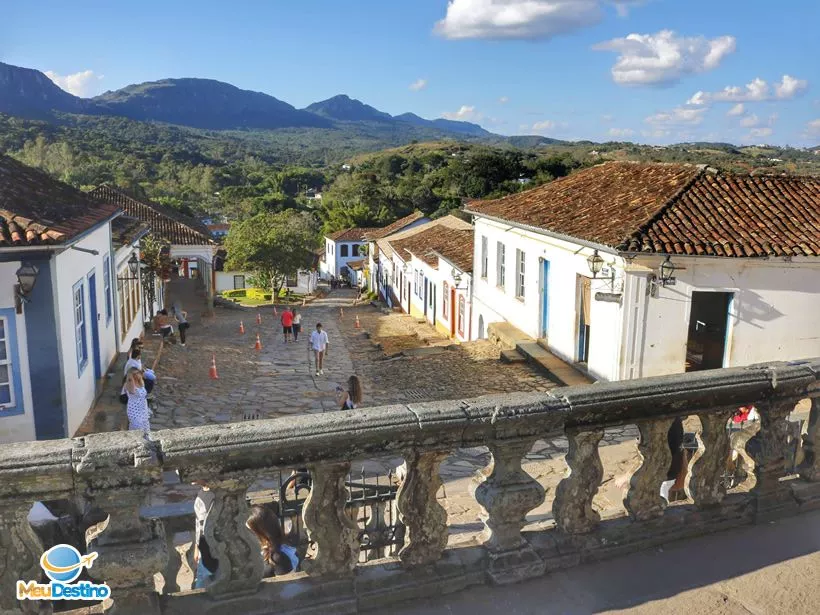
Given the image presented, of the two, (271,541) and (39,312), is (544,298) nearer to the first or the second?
(39,312)

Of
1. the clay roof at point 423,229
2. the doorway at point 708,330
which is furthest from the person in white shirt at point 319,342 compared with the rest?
the clay roof at point 423,229

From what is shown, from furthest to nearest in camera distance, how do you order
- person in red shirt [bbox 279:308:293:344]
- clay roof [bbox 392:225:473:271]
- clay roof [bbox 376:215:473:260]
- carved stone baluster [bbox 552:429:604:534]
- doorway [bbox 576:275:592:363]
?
1. clay roof [bbox 376:215:473:260]
2. clay roof [bbox 392:225:473:271]
3. person in red shirt [bbox 279:308:293:344]
4. doorway [bbox 576:275:592:363]
5. carved stone baluster [bbox 552:429:604:534]

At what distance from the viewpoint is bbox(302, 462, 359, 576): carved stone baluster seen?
102 inches

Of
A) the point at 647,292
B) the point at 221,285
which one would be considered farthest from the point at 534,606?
the point at 221,285

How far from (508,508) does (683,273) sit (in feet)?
33.3

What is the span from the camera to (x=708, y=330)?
13047mm

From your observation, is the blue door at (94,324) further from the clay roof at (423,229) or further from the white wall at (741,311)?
the clay roof at (423,229)

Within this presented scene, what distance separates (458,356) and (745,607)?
14.4 m

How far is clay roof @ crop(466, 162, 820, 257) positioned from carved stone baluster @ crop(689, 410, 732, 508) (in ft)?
27.9

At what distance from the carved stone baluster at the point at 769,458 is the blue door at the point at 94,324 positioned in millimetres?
11201

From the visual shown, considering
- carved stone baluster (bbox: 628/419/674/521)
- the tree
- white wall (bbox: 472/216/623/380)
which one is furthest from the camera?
the tree

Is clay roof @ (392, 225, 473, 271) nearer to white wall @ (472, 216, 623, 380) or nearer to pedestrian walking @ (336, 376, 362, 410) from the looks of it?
white wall @ (472, 216, 623, 380)

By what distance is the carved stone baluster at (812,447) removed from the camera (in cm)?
354

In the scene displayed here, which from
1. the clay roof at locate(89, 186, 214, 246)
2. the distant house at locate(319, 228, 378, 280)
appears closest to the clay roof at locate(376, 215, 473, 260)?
the clay roof at locate(89, 186, 214, 246)
